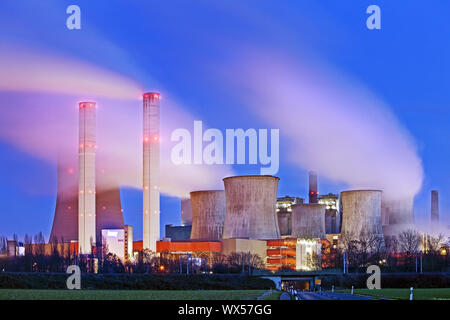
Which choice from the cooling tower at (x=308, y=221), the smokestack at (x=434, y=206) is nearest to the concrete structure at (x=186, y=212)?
the cooling tower at (x=308, y=221)

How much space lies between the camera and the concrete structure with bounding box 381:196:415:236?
87.5 meters

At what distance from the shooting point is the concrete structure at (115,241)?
89812mm

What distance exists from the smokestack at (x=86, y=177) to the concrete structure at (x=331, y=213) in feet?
121

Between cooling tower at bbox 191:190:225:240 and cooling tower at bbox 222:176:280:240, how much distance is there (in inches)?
288

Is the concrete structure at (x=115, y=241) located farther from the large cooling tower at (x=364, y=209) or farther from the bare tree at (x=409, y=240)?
the bare tree at (x=409, y=240)

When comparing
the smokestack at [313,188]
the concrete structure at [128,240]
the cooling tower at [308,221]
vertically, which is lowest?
the concrete structure at [128,240]

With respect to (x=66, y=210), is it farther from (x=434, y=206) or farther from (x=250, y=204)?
(x=434, y=206)

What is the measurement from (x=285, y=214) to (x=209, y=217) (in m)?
34.8

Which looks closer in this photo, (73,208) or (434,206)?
(73,208)

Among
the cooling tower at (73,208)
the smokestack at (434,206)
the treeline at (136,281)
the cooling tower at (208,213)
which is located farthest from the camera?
the smokestack at (434,206)

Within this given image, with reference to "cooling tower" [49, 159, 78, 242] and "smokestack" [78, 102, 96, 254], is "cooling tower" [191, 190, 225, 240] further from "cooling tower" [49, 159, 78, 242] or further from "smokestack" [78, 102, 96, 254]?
"cooling tower" [49, 159, 78, 242]

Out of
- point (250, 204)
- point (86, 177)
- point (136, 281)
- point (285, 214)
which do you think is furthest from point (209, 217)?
point (285, 214)

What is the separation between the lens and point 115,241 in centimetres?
9050
